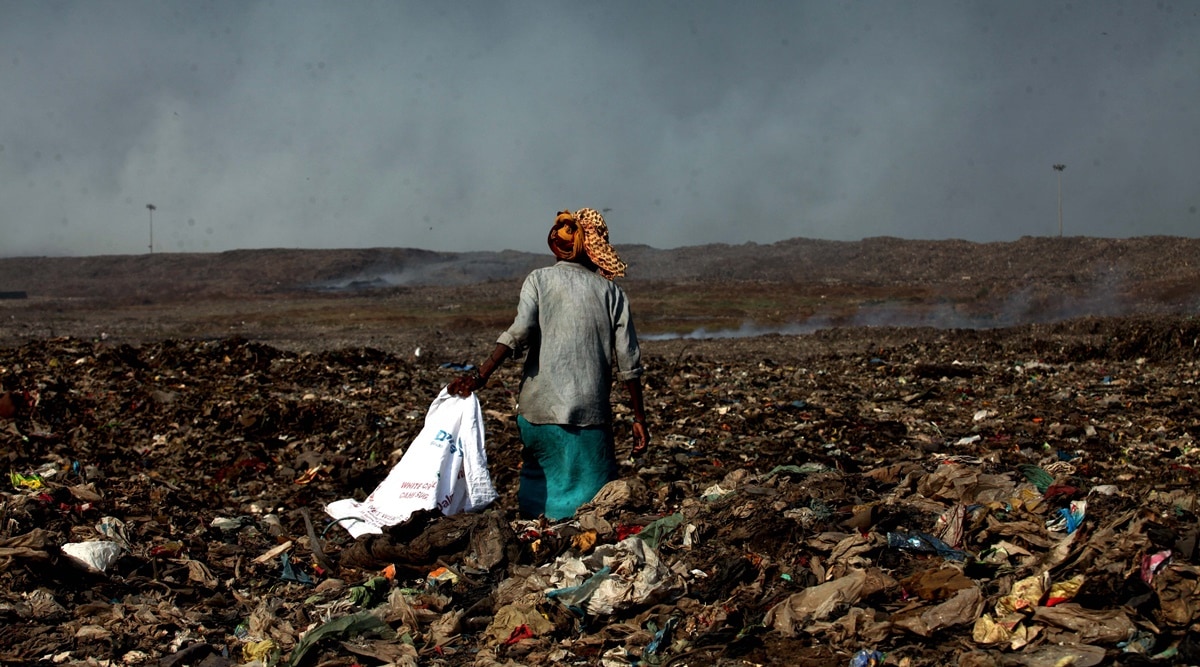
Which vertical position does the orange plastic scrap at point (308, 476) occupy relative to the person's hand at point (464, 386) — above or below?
below

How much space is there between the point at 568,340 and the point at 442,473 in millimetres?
847

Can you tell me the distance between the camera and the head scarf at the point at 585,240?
425cm

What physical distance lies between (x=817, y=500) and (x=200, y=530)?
2918 mm

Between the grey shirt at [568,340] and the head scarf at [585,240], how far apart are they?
0.17 ft

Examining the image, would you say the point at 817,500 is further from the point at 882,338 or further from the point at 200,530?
the point at 882,338

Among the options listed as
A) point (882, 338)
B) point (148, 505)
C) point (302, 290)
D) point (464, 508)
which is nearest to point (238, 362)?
point (148, 505)

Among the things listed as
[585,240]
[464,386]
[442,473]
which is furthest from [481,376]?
[585,240]

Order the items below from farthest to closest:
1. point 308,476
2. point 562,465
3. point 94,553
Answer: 1. point 308,476
2. point 562,465
3. point 94,553

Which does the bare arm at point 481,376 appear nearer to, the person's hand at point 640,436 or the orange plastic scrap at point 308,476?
the person's hand at point 640,436

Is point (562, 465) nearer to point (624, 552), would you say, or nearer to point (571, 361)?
point (571, 361)

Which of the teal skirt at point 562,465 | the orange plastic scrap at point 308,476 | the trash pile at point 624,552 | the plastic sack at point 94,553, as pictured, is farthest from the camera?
the orange plastic scrap at point 308,476

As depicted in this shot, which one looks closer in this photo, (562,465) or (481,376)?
(481,376)

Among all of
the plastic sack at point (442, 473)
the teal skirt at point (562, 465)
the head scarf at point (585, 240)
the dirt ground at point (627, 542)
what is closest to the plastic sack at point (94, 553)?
the dirt ground at point (627, 542)

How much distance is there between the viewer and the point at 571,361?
4.22 meters
